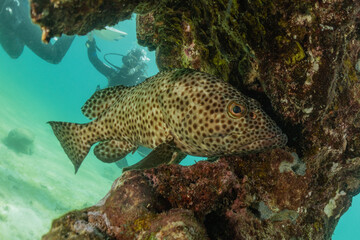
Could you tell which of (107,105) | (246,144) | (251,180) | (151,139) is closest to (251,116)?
(246,144)

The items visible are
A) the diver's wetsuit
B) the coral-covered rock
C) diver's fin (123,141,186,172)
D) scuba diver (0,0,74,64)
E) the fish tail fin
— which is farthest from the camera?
scuba diver (0,0,74,64)

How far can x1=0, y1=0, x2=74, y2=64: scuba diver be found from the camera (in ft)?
59.9

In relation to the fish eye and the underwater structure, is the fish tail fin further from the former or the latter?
the fish eye

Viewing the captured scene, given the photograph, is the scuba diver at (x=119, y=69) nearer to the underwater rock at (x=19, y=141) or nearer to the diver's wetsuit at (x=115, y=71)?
the diver's wetsuit at (x=115, y=71)

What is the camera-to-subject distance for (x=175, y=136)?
143 inches

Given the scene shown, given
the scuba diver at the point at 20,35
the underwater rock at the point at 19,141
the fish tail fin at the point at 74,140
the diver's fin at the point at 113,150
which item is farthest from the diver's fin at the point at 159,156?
the underwater rock at the point at 19,141

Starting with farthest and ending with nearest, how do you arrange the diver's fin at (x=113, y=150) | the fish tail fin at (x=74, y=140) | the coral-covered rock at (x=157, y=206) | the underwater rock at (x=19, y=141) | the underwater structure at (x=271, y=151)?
the underwater rock at (x=19, y=141)
the fish tail fin at (x=74, y=140)
the diver's fin at (x=113, y=150)
the underwater structure at (x=271, y=151)
the coral-covered rock at (x=157, y=206)

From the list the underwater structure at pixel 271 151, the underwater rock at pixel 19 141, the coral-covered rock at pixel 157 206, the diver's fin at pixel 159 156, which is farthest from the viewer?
the underwater rock at pixel 19 141

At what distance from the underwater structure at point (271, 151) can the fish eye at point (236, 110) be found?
65cm

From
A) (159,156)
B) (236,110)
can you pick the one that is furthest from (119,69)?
(236,110)

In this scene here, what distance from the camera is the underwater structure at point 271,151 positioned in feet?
8.05

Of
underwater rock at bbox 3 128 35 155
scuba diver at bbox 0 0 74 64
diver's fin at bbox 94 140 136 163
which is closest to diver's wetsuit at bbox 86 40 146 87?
scuba diver at bbox 0 0 74 64

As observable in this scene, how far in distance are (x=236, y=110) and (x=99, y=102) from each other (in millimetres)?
2919

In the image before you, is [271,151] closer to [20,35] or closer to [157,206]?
[157,206]
